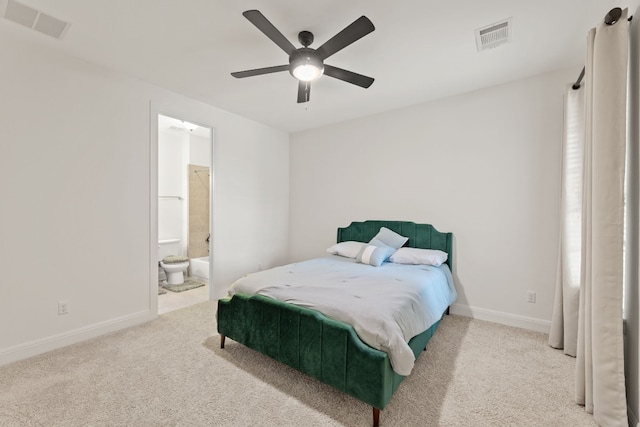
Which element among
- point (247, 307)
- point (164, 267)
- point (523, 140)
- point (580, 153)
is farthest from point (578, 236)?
point (164, 267)

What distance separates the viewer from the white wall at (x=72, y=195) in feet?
7.51

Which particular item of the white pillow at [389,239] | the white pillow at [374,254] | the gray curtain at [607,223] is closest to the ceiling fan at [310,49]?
the gray curtain at [607,223]

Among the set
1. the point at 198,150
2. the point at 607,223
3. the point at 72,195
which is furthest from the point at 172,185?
the point at 607,223

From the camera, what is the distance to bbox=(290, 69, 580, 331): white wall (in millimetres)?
2885

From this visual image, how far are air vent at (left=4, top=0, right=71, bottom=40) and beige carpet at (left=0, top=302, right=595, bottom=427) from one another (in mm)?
2629

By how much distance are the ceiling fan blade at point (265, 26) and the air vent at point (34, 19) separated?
161 cm

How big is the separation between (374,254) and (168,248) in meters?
3.96

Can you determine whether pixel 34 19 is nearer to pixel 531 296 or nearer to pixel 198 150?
pixel 198 150

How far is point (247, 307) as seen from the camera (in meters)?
2.30

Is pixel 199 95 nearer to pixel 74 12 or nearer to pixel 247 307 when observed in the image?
pixel 74 12

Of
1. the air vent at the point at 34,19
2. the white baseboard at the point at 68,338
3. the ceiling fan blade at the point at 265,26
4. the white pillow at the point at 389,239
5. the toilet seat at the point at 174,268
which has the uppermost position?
the air vent at the point at 34,19

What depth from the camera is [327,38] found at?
227 cm

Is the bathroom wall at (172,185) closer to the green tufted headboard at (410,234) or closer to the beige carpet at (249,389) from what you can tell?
the beige carpet at (249,389)

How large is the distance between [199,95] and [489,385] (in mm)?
4057
